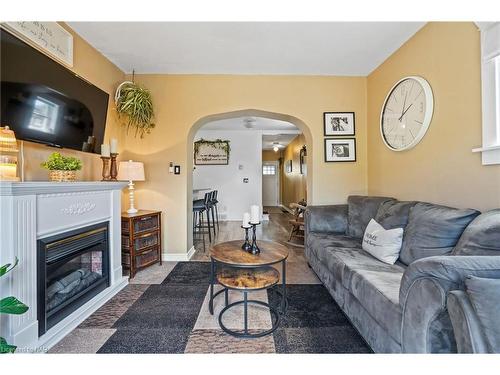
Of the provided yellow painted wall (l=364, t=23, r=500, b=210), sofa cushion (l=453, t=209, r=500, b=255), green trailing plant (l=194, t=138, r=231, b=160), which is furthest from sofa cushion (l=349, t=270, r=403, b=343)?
green trailing plant (l=194, t=138, r=231, b=160)

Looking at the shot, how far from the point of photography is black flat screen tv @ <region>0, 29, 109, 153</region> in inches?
56.9

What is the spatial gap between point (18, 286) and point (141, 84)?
2596 millimetres

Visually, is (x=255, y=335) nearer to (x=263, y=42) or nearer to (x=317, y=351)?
(x=317, y=351)

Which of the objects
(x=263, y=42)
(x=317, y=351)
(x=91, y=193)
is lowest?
(x=317, y=351)

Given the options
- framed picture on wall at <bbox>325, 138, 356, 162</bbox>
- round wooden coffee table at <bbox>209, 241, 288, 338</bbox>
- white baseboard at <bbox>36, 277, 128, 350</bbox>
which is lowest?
white baseboard at <bbox>36, 277, 128, 350</bbox>

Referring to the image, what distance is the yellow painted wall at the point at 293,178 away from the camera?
253 inches

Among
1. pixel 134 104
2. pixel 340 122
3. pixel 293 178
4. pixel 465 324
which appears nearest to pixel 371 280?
pixel 465 324

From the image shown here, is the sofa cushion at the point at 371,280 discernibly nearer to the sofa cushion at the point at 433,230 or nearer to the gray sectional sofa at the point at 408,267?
the gray sectional sofa at the point at 408,267

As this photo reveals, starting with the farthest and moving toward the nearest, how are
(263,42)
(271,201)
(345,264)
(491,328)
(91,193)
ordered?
1. (271,201)
2. (263,42)
3. (91,193)
4. (345,264)
5. (491,328)

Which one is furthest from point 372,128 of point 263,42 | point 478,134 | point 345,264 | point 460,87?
point 345,264

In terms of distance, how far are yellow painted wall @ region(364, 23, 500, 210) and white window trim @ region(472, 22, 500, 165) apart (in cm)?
6

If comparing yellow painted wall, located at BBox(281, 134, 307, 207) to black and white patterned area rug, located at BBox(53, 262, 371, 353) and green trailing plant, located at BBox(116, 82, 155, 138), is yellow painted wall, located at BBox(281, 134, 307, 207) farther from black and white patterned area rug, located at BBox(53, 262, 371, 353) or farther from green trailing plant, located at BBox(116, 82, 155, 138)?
black and white patterned area rug, located at BBox(53, 262, 371, 353)

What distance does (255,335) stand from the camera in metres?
1.53

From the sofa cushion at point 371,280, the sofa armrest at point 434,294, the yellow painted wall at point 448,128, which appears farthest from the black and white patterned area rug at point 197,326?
the yellow painted wall at point 448,128
